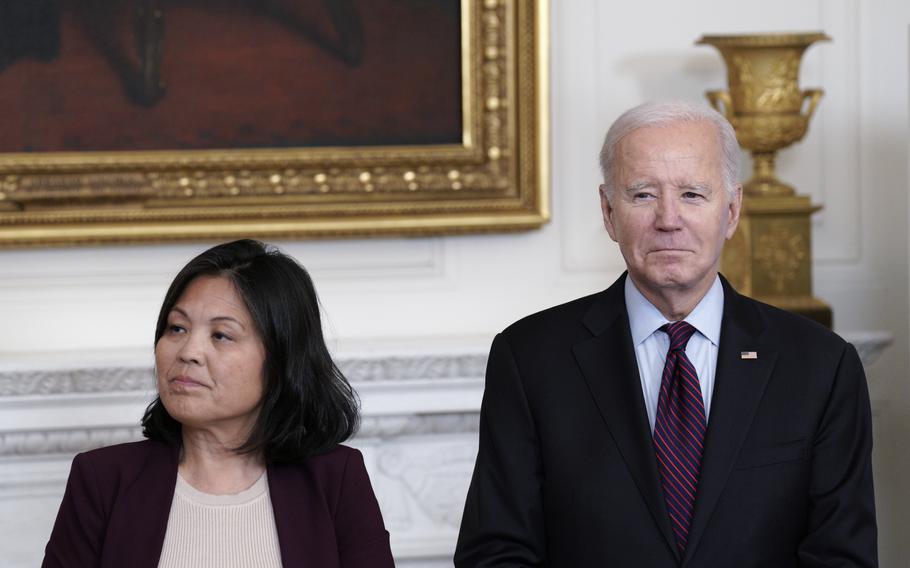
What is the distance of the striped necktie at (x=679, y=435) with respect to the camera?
2123mm

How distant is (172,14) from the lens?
12.9 feet

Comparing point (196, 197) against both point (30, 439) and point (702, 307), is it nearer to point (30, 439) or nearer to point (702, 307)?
point (30, 439)

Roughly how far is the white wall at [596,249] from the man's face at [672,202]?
171cm

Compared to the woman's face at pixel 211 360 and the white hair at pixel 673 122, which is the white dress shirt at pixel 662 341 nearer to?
the white hair at pixel 673 122

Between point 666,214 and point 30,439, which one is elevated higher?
point 666,214

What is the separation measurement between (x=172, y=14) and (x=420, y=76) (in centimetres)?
82

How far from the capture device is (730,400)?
2168 millimetres

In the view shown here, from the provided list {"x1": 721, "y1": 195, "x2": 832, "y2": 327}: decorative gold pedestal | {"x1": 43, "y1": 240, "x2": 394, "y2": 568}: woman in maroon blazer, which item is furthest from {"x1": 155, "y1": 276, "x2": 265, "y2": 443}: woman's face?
{"x1": 721, "y1": 195, "x2": 832, "y2": 327}: decorative gold pedestal

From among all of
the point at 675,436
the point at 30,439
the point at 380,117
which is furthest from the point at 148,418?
the point at 380,117

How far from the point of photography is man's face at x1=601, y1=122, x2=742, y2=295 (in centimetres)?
219

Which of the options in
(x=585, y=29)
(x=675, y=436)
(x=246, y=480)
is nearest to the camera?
(x=675, y=436)

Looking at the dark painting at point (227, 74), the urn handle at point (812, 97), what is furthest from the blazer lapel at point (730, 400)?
the dark painting at point (227, 74)

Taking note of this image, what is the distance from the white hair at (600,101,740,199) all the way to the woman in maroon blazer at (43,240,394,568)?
666 millimetres

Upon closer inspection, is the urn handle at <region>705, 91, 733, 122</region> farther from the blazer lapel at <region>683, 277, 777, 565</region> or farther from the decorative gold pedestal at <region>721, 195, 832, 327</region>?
the blazer lapel at <region>683, 277, 777, 565</region>
